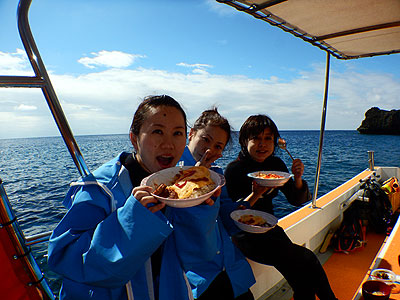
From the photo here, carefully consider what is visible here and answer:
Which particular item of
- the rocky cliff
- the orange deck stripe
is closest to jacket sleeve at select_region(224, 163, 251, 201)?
the orange deck stripe

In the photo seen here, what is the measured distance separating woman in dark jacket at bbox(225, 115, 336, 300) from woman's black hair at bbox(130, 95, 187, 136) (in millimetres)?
1346

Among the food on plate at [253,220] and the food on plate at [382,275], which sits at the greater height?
the food on plate at [253,220]

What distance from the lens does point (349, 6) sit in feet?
6.48

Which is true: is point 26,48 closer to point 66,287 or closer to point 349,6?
point 66,287

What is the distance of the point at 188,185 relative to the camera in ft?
3.70

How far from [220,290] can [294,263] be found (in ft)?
2.70

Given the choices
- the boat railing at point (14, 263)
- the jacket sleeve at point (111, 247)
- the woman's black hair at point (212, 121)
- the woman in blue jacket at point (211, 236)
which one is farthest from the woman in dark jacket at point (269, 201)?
the boat railing at point (14, 263)

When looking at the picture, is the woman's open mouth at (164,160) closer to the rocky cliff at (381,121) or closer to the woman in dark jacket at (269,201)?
the woman in dark jacket at (269,201)

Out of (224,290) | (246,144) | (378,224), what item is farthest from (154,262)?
(378,224)

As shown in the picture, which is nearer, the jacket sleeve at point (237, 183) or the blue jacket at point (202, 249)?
the blue jacket at point (202, 249)

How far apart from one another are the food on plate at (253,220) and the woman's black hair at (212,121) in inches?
32.3

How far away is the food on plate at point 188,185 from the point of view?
1069mm

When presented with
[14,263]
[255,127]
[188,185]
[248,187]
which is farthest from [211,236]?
[255,127]

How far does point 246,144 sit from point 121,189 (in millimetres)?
1943
